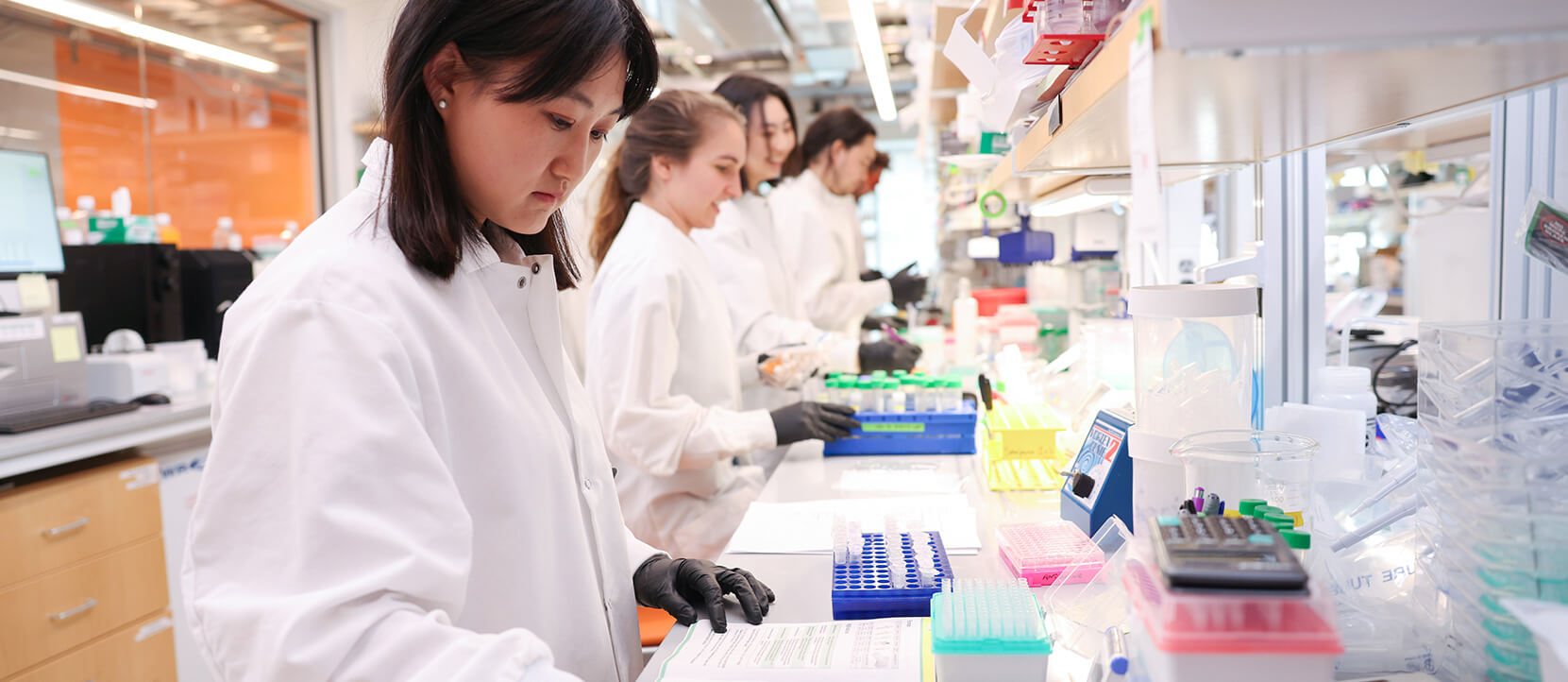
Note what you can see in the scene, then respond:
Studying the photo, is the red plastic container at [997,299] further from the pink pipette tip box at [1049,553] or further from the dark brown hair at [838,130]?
the pink pipette tip box at [1049,553]

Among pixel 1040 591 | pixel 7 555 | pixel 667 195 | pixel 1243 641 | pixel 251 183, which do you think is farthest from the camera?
pixel 251 183

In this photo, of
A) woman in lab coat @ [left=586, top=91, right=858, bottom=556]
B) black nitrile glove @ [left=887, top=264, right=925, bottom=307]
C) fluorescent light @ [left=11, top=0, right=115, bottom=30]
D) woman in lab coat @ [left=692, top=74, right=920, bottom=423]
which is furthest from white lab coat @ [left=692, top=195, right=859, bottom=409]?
fluorescent light @ [left=11, top=0, right=115, bottom=30]

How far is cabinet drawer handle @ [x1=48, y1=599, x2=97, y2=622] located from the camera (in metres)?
2.44

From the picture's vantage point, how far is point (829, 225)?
182 inches

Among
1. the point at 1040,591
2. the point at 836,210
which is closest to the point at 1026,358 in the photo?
the point at 836,210

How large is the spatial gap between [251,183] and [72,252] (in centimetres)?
357

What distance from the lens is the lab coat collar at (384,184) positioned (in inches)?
40.5

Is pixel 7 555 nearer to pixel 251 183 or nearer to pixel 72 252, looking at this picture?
pixel 72 252

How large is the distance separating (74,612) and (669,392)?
5.83 feet

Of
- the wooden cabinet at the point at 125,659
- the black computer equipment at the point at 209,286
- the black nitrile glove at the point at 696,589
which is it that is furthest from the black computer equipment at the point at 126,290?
the black nitrile glove at the point at 696,589

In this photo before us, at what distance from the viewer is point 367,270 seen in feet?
3.01

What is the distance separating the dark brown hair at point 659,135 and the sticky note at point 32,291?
1.92 metres

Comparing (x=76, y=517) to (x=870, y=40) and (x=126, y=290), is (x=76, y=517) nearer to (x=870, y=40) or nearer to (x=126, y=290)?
(x=126, y=290)

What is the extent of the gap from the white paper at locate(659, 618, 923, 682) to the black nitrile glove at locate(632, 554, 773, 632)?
4cm
